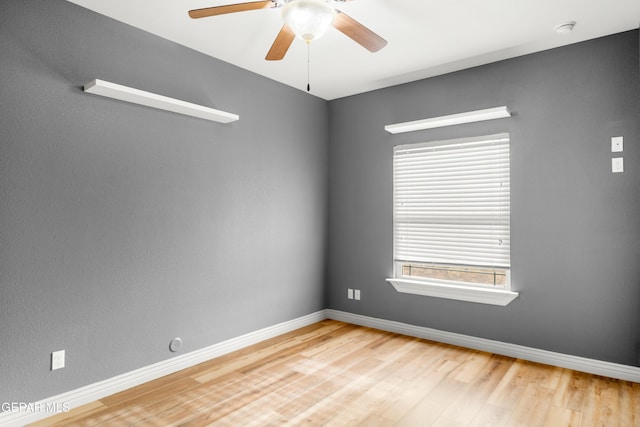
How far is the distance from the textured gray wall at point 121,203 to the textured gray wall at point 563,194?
168 centimetres

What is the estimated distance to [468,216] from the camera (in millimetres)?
3797

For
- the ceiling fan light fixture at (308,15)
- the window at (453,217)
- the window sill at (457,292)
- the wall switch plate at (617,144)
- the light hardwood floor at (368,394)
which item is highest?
the ceiling fan light fixture at (308,15)

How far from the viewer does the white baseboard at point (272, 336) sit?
2527mm

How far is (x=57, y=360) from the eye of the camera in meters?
2.54

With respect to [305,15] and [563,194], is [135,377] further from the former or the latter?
[563,194]

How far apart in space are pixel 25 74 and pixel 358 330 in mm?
3704

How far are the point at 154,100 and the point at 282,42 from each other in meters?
1.14

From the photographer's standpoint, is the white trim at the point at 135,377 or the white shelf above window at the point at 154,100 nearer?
the white trim at the point at 135,377

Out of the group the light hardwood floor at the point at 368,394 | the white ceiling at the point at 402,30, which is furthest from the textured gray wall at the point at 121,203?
the light hardwood floor at the point at 368,394

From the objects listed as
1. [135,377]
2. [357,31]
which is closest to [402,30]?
[357,31]

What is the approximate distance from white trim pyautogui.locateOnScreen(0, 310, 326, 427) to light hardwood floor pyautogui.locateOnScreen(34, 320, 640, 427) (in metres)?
0.07

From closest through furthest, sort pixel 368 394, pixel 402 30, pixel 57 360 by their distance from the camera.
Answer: pixel 57 360 < pixel 368 394 < pixel 402 30

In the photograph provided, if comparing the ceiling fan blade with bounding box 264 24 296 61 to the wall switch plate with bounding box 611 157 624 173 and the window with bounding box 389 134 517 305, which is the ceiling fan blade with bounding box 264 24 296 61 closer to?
the window with bounding box 389 134 517 305

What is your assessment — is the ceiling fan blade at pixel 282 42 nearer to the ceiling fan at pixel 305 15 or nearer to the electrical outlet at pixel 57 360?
the ceiling fan at pixel 305 15
